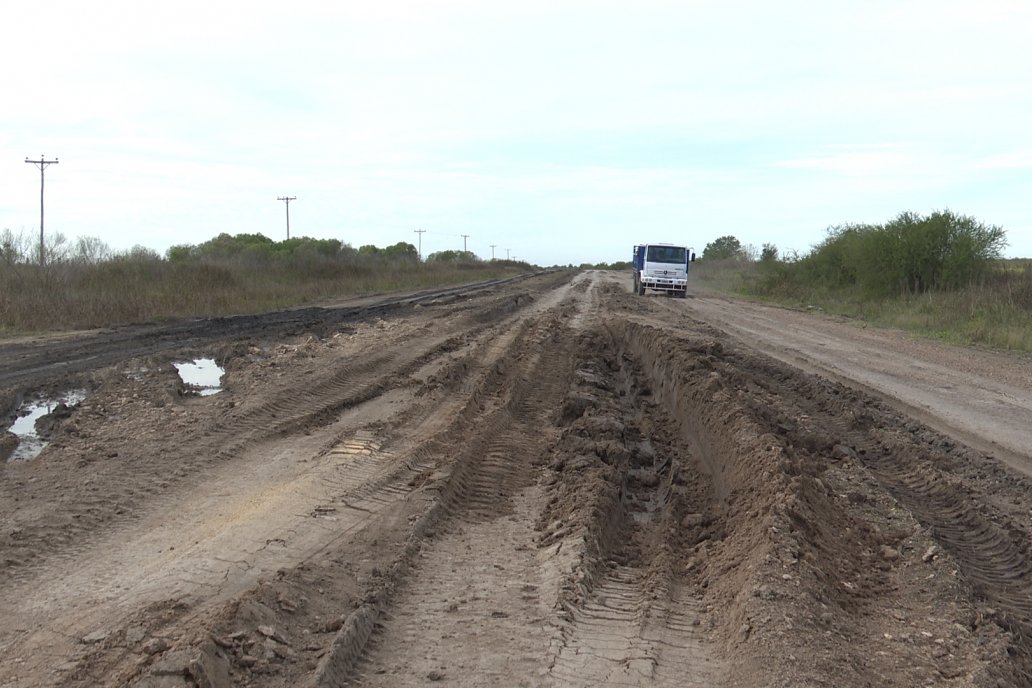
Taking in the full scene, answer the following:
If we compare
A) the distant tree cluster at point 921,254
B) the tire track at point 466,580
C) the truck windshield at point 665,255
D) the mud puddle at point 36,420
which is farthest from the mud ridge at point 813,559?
the truck windshield at point 665,255

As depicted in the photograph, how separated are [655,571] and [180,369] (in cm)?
1054

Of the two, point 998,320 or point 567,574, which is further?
point 998,320

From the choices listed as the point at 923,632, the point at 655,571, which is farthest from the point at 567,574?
the point at 923,632

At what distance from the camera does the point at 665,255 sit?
3984 cm

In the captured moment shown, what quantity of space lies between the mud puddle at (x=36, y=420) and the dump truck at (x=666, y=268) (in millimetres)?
30659

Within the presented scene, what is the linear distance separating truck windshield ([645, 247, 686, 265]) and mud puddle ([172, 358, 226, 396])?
27.6 m

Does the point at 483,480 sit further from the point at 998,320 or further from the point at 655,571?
the point at 998,320

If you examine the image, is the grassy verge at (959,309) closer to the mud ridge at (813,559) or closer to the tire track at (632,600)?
the mud ridge at (813,559)

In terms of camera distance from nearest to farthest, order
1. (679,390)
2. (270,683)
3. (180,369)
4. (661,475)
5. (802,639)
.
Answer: (270,683)
(802,639)
(661,475)
(679,390)
(180,369)

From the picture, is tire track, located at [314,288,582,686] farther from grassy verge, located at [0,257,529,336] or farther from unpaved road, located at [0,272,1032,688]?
grassy verge, located at [0,257,529,336]

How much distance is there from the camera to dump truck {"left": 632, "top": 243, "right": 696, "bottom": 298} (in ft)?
130

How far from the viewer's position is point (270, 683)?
3.91 metres

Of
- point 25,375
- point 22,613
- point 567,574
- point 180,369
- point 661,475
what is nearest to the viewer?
point 22,613

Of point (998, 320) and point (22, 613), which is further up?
point (998, 320)
